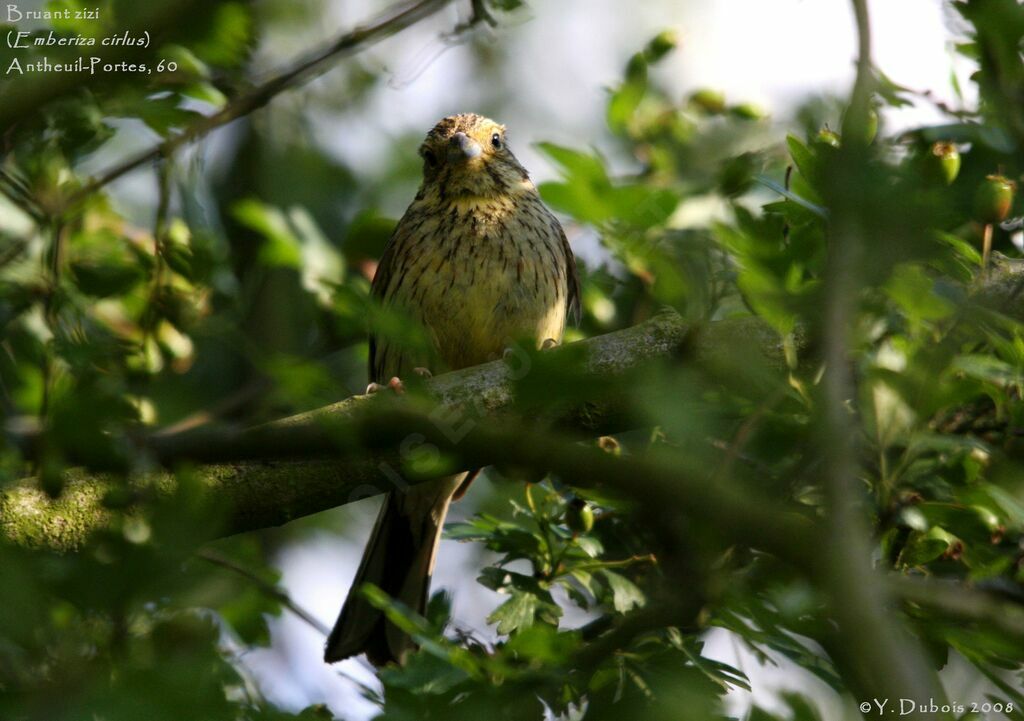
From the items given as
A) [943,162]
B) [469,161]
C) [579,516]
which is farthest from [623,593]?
[469,161]

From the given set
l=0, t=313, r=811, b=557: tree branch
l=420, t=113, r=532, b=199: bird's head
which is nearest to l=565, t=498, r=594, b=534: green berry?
l=0, t=313, r=811, b=557: tree branch

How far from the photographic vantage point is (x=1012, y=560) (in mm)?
3311

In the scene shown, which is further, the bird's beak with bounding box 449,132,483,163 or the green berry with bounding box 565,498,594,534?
the bird's beak with bounding box 449,132,483,163

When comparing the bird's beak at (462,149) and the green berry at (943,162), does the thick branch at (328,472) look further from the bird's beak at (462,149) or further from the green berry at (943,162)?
the bird's beak at (462,149)

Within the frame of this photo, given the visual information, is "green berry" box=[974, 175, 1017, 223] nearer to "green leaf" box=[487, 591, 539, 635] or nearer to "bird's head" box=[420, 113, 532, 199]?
"green leaf" box=[487, 591, 539, 635]

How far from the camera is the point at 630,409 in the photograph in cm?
227

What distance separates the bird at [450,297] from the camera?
4836 mm

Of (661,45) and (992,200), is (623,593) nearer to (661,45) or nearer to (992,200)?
(992,200)

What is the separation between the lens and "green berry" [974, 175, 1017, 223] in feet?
11.0

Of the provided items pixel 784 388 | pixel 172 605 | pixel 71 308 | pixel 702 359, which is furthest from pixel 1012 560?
pixel 71 308

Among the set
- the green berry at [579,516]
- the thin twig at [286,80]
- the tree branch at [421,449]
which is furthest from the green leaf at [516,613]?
the thin twig at [286,80]

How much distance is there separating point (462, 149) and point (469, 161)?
7 cm

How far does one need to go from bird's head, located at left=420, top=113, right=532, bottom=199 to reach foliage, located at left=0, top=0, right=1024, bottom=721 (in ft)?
1.69

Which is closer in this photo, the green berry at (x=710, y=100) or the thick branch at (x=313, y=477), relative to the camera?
the thick branch at (x=313, y=477)
